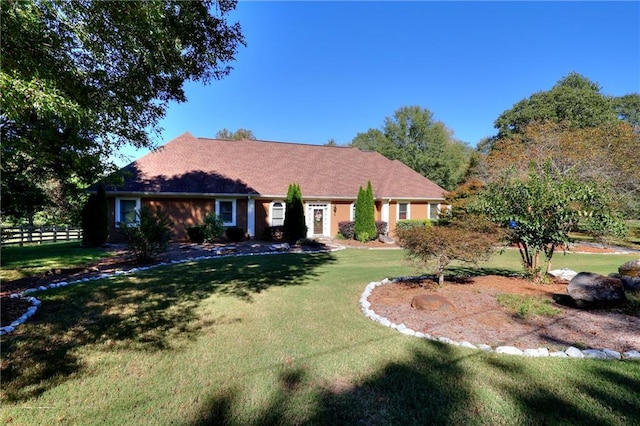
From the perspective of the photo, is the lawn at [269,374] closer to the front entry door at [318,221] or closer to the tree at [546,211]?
the tree at [546,211]

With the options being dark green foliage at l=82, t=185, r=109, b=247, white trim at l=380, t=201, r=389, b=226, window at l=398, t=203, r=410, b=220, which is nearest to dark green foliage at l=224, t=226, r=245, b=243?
dark green foliage at l=82, t=185, r=109, b=247

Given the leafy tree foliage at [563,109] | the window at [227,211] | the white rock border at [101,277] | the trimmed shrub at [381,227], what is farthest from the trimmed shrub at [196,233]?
the leafy tree foliage at [563,109]

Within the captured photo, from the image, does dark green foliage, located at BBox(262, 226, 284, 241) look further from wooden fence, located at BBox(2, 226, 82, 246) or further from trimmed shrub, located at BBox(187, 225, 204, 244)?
wooden fence, located at BBox(2, 226, 82, 246)

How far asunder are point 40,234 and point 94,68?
19561 mm

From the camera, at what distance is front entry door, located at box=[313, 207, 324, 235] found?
1944 centimetres

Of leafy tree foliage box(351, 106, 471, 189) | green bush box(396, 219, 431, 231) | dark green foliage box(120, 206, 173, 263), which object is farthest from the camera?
leafy tree foliage box(351, 106, 471, 189)

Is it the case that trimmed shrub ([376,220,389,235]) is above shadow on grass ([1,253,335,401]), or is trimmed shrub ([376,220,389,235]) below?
above

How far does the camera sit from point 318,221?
19562 mm

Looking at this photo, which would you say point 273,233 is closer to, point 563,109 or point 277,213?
point 277,213

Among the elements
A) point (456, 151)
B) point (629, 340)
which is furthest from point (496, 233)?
point (456, 151)

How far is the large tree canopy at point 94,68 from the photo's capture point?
368 centimetres

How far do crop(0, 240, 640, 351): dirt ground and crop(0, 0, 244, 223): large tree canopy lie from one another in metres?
3.08

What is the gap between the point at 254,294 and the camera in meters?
6.86

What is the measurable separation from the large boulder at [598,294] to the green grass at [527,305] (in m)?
0.44
